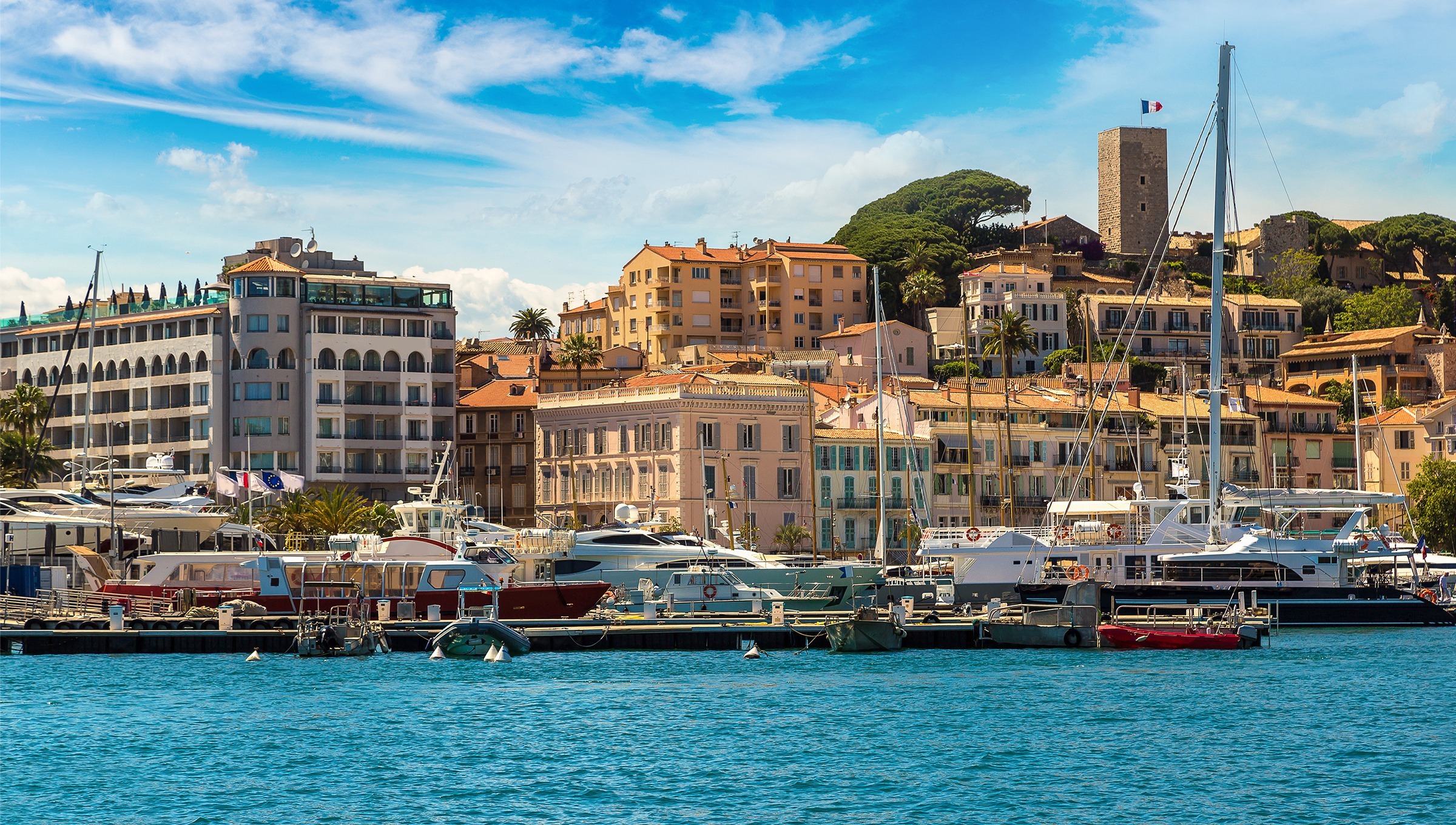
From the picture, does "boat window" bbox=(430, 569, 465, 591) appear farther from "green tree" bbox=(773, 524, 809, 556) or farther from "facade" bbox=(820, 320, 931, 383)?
"facade" bbox=(820, 320, 931, 383)

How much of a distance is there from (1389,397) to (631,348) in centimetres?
5134

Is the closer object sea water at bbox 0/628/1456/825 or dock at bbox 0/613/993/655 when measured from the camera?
sea water at bbox 0/628/1456/825

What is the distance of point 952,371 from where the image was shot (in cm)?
13812

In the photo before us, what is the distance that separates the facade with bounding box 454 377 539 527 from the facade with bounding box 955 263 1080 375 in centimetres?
4240

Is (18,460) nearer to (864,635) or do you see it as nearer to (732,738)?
(864,635)

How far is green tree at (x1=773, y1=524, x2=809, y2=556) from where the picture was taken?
330ft

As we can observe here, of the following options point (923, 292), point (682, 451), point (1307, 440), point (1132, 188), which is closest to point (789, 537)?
point (682, 451)

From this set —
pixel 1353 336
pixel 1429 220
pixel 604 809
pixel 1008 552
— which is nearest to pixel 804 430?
pixel 1008 552

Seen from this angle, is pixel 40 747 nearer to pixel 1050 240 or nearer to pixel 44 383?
pixel 44 383

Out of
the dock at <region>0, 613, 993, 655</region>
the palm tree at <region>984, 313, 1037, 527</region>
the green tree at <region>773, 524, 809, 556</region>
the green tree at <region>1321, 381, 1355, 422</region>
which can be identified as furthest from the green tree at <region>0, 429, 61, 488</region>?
the green tree at <region>1321, 381, 1355, 422</region>

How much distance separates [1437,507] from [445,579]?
211ft

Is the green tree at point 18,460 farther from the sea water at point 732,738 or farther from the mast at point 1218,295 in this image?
the mast at point 1218,295

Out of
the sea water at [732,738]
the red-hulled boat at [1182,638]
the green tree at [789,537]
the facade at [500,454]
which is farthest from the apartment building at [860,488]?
the sea water at [732,738]

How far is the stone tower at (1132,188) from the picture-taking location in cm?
18838
